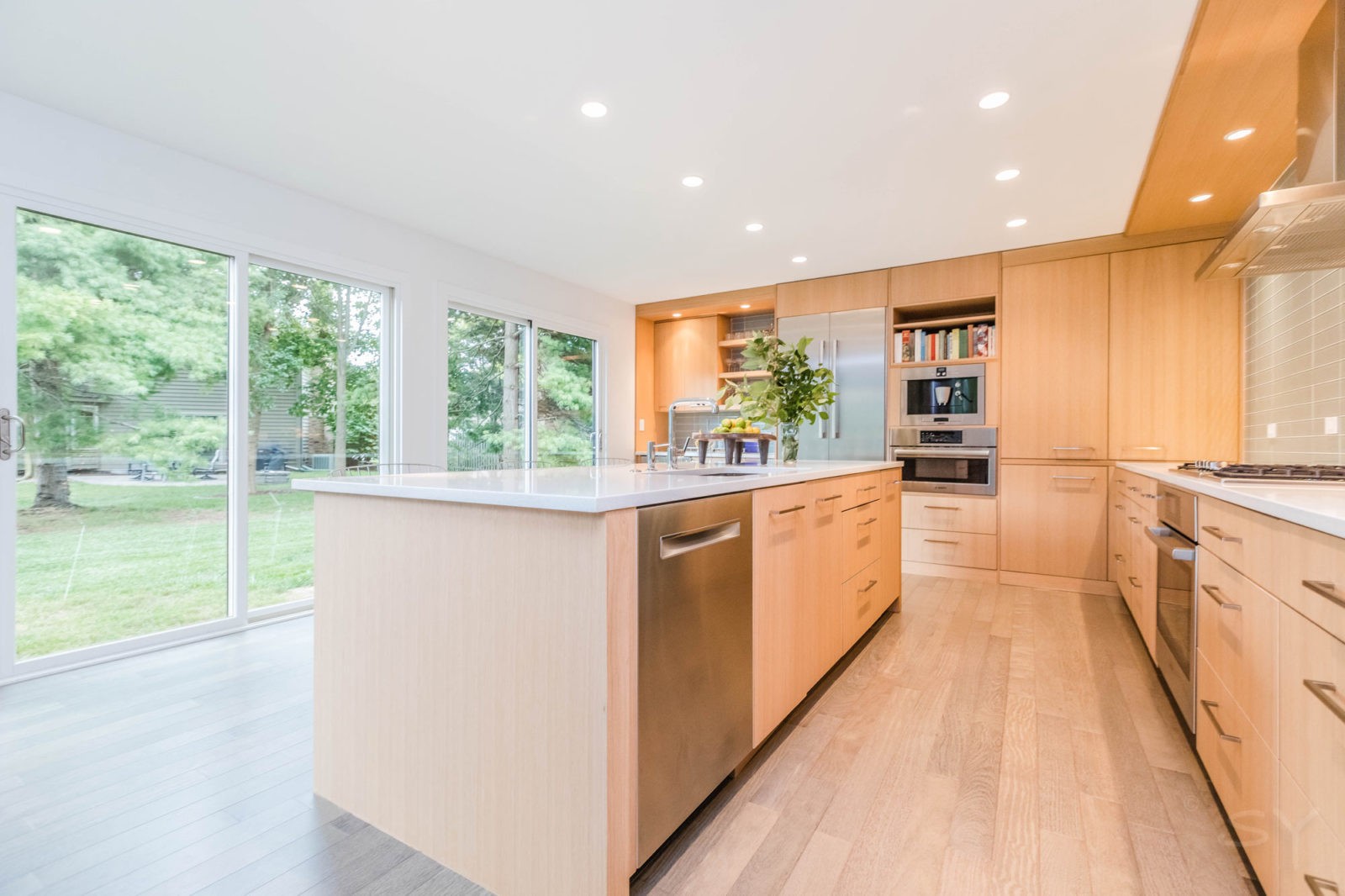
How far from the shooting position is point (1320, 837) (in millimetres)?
899

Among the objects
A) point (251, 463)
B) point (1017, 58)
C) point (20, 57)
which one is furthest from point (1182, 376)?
point (20, 57)

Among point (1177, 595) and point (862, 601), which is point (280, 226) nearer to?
point (862, 601)

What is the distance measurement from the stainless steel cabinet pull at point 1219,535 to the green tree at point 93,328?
13.6ft

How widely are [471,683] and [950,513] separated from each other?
4059 mm

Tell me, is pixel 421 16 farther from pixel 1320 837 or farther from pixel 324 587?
pixel 1320 837

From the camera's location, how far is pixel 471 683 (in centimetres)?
125

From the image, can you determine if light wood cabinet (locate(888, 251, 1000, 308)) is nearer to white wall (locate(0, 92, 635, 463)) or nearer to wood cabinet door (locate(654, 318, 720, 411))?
wood cabinet door (locate(654, 318, 720, 411))

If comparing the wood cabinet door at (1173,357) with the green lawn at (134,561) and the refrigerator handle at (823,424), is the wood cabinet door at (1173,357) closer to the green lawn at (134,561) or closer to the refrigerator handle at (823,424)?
the refrigerator handle at (823,424)

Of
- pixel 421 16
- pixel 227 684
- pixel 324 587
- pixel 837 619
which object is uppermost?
pixel 421 16

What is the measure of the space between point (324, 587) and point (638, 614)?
91 cm

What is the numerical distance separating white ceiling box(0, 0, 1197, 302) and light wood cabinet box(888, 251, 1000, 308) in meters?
0.65

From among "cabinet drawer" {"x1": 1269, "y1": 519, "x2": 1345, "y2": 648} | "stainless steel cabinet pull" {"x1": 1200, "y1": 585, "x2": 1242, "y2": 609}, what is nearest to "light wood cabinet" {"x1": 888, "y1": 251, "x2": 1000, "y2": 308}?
"stainless steel cabinet pull" {"x1": 1200, "y1": 585, "x2": 1242, "y2": 609}

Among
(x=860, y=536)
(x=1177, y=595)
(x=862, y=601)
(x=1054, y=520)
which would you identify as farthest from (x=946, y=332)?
(x=1177, y=595)

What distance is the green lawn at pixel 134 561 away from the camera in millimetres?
2574
